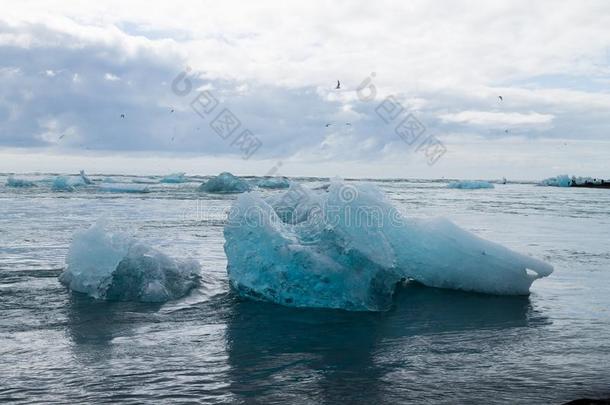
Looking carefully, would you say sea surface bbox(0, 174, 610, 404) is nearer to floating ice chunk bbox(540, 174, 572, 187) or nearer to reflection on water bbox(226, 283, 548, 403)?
reflection on water bbox(226, 283, 548, 403)

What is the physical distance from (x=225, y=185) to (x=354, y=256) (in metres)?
37.7

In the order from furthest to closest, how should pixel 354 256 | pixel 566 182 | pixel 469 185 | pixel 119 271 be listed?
pixel 566 182 < pixel 469 185 < pixel 119 271 < pixel 354 256

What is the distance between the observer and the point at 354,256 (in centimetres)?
826

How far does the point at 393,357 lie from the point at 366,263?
8.51 feet

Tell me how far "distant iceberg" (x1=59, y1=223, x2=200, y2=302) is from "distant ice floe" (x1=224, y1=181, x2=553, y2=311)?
1.08 metres

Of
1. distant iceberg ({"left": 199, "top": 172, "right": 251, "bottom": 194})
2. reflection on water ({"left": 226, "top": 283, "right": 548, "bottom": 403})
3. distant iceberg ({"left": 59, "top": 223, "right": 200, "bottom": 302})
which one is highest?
distant iceberg ({"left": 199, "top": 172, "right": 251, "bottom": 194})

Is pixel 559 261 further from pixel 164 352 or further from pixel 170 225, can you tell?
pixel 170 225

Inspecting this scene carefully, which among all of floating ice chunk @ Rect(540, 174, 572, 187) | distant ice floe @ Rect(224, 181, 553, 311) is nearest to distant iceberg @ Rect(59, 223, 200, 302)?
distant ice floe @ Rect(224, 181, 553, 311)

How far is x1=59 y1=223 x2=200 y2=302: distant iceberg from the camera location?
8.41m

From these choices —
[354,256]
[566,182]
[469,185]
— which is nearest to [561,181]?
[566,182]

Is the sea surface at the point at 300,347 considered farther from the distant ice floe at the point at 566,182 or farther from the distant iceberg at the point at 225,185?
the distant ice floe at the point at 566,182

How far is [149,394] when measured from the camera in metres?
4.63

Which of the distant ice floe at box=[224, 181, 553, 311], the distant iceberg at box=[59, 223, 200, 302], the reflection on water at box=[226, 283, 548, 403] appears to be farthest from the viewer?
the distant iceberg at box=[59, 223, 200, 302]

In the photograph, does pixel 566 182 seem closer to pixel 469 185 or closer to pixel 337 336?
pixel 469 185
